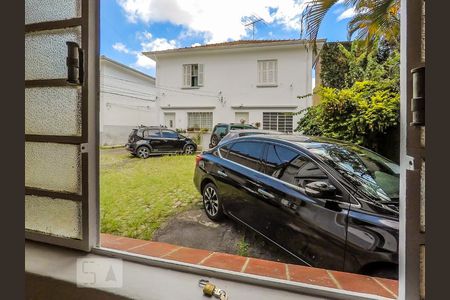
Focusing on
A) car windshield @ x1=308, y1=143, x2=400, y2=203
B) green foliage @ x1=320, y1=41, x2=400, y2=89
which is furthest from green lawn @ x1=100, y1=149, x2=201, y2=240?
green foliage @ x1=320, y1=41, x2=400, y2=89

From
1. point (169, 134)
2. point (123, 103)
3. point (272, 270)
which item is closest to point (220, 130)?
point (169, 134)

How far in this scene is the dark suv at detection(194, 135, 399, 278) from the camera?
1.55m

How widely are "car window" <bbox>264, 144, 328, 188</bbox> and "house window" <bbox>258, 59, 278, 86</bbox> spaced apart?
5.82 m

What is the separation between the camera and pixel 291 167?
2.17 meters

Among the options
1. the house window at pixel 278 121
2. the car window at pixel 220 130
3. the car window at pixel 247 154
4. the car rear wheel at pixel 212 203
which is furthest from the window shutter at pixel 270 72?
the car rear wheel at pixel 212 203

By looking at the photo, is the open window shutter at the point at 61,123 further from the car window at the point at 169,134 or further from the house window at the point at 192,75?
the house window at the point at 192,75

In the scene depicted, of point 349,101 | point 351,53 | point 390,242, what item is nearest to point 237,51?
point 351,53

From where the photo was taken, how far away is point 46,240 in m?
1.11

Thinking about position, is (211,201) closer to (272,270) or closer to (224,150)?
(224,150)

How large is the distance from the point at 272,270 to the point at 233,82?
765cm

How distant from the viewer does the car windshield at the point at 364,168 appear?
1.76 metres

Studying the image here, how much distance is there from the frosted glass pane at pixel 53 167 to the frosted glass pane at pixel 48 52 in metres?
0.31

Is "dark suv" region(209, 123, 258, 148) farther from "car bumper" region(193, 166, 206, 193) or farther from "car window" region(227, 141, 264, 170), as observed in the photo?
"car window" region(227, 141, 264, 170)

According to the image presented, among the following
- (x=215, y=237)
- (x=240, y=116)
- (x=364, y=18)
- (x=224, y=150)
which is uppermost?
(x=364, y=18)
